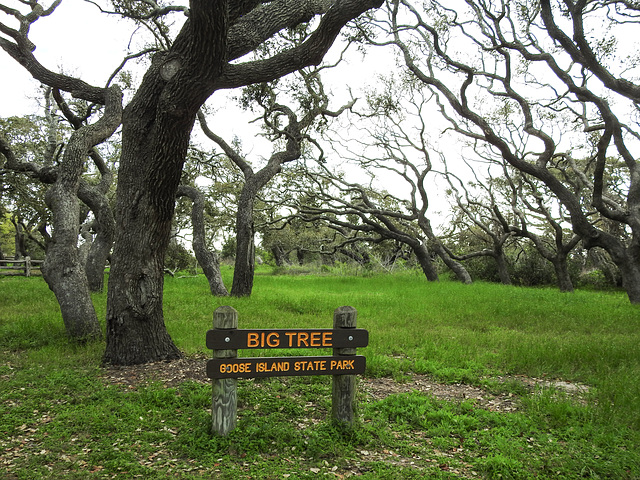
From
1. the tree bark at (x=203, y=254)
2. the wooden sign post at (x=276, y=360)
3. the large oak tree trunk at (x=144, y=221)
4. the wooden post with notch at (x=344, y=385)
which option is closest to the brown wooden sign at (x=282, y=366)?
the wooden sign post at (x=276, y=360)

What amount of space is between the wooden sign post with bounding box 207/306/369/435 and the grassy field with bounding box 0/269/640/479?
10.7 inches

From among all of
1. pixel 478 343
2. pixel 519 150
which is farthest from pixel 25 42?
pixel 519 150

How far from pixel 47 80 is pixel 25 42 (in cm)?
94

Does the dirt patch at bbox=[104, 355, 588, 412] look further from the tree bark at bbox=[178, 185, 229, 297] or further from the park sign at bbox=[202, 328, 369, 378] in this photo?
the tree bark at bbox=[178, 185, 229, 297]

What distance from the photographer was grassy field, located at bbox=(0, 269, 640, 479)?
13.6 feet

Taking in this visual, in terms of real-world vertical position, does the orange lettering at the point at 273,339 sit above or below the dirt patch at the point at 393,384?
above

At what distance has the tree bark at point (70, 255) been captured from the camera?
324 inches

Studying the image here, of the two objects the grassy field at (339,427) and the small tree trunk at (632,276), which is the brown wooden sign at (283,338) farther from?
the small tree trunk at (632,276)

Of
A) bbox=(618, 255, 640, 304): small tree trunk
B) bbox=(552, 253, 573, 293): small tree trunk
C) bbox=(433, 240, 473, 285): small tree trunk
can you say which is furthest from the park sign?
bbox=(433, 240, 473, 285): small tree trunk

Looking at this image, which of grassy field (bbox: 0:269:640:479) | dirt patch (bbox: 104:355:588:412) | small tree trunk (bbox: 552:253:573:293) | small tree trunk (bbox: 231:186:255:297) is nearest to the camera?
grassy field (bbox: 0:269:640:479)

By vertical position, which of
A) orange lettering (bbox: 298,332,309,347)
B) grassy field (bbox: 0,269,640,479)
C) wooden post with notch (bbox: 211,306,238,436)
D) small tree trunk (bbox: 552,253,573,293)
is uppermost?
small tree trunk (bbox: 552,253,573,293)

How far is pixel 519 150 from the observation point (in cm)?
2141

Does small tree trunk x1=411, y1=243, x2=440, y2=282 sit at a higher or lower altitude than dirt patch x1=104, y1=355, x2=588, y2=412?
higher

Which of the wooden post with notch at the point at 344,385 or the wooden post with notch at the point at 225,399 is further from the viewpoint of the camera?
the wooden post with notch at the point at 344,385
